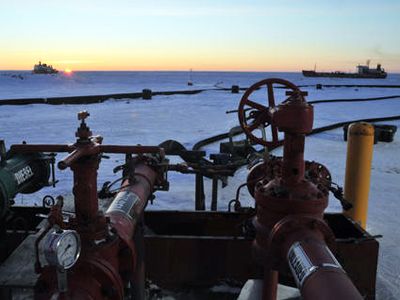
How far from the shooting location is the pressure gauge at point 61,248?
172cm

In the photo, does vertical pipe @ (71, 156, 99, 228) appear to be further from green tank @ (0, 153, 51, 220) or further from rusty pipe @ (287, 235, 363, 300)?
green tank @ (0, 153, 51, 220)

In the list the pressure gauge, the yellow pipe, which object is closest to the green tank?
the pressure gauge

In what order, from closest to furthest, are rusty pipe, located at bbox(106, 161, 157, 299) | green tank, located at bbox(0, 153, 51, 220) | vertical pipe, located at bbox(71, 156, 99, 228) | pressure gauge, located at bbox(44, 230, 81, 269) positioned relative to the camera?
pressure gauge, located at bbox(44, 230, 81, 269)
vertical pipe, located at bbox(71, 156, 99, 228)
rusty pipe, located at bbox(106, 161, 157, 299)
green tank, located at bbox(0, 153, 51, 220)

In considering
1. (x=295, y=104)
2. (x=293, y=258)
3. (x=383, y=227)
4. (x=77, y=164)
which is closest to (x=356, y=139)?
(x=383, y=227)

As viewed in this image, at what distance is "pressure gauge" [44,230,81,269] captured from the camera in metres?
1.72

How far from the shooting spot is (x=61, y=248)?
1.74m

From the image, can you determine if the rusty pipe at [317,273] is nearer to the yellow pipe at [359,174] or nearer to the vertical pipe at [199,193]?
the yellow pipe at [359,174]

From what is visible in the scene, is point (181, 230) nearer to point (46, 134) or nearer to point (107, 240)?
point (107, 240)

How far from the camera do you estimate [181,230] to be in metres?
4.75

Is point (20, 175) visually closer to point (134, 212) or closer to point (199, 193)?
point (134, 212)

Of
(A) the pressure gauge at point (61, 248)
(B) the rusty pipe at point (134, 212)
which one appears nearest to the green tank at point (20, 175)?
(B) the rusty pipe at point (134, 212)

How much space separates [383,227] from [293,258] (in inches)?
160

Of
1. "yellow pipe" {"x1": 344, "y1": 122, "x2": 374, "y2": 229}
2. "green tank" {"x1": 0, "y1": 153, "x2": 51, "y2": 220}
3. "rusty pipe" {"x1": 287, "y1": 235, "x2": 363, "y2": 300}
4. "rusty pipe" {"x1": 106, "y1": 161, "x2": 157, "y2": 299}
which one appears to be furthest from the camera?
"yellow pipe" {"x1": 344, "y1": 122, "x2": 374, "y2": 229}

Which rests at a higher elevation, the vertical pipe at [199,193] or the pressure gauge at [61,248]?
the pressure gauge at [61,248]
